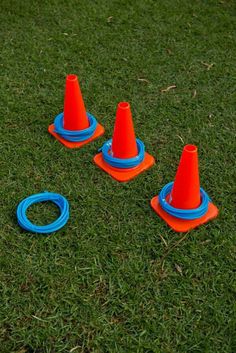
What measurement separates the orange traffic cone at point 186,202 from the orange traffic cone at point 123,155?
325 millimetres

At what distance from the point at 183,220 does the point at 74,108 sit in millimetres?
1120

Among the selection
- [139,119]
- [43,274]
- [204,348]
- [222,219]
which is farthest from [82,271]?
[139,119]

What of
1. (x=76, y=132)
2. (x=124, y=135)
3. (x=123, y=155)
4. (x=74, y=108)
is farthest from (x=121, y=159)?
(x=74, y=108)

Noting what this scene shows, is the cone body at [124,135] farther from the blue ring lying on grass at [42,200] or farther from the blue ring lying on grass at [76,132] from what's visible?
the blue ring lying on grass at [42,200]

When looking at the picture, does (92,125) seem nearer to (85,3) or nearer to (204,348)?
(204,348)

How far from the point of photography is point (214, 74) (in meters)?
3.96

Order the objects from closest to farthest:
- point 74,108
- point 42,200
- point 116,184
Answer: point 42,200, point 116,184, point 74,108

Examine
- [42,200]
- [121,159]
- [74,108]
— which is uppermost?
[74,108]

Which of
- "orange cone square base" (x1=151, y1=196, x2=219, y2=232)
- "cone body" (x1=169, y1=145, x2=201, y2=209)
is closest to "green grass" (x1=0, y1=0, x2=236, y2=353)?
"orange cone square base" (x1=151, y1=196, x2=219, y2=232)

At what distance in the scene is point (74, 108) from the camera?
3.16m

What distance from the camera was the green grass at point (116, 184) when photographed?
221cm

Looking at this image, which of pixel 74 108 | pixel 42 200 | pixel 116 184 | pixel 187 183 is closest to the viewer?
pixel 187 183

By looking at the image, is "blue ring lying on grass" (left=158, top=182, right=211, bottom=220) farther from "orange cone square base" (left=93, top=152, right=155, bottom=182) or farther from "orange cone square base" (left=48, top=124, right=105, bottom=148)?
"orange cone square base" (left=48, top=124, right=105, bottom=148)

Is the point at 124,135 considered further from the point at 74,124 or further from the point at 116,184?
the point at 74,124
